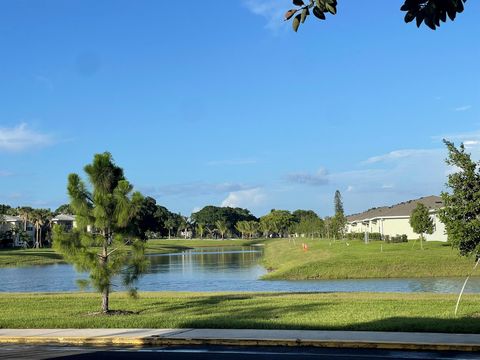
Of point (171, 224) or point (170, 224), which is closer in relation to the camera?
point (170, 224)

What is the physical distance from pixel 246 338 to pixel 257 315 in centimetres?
395

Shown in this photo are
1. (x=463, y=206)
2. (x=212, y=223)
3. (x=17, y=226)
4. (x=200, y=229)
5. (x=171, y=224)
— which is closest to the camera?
(x=463, y=206)

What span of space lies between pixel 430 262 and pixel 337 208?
12089 cm

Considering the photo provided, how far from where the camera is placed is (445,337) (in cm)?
1204

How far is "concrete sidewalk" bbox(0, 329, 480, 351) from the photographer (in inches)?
455

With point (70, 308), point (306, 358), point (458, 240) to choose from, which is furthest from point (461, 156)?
point (70, 308)

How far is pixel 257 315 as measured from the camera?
16.4m

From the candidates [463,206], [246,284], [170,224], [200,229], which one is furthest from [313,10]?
[200,229]

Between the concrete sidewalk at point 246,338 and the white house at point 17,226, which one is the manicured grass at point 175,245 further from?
the concrete sidewalk at point 246,338

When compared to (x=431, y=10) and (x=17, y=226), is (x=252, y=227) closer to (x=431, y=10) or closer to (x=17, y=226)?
(x=17, y=226)

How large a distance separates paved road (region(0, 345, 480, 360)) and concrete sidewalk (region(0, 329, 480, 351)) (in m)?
0.30

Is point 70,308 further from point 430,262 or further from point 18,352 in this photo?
point 430,262

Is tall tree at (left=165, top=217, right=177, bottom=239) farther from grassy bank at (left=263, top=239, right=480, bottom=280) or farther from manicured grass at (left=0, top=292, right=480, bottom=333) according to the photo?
manicured grass at (left=0, top=292, right=480, bottom=333)

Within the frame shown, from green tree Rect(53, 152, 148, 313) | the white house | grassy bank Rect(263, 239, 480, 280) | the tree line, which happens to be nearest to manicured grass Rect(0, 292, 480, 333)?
green tree Rect(53, 152, 148, 313)
